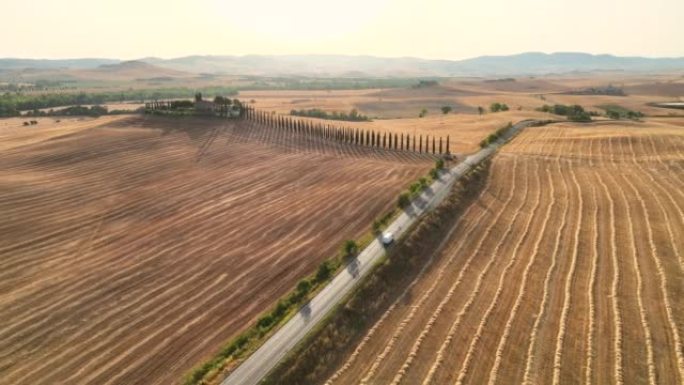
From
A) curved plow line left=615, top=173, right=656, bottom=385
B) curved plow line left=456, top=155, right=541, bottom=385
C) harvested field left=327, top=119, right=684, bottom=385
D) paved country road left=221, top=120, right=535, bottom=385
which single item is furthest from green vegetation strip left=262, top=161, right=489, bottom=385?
curved plow line left=615, top=173, right=656, bottom=385

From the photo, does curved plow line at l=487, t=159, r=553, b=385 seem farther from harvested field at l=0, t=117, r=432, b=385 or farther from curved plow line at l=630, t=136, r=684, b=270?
harvested field at l=0, t=117, r=432, b=385

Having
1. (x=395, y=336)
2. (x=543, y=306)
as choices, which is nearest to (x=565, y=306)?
(x=543, y=306)

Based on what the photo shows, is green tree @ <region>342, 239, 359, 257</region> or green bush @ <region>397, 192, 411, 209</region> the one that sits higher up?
green bush @ <region>397, 192, 411, 209</region>

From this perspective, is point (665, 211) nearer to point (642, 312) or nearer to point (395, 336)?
point (642, 312)

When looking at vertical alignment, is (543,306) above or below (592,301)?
below

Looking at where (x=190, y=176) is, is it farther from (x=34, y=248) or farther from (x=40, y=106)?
(x=40, y=106)

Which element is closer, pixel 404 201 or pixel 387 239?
pixel 387 239
